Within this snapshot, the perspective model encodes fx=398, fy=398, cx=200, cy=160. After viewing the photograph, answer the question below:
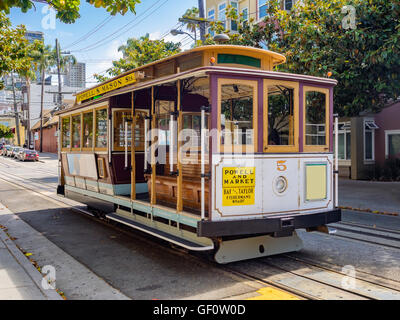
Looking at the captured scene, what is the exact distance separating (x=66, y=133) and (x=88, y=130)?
1980 millimetres

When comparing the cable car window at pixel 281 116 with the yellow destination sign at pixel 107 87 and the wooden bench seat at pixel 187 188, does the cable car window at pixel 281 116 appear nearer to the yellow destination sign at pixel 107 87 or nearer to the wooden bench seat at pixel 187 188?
the wooden bench seat at pixel 187 188

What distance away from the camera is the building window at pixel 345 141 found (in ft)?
65.7

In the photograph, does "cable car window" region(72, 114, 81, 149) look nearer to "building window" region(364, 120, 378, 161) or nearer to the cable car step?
the cable car step

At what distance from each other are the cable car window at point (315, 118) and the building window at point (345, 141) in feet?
46.9

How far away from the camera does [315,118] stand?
6.60 metres

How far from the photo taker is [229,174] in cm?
548

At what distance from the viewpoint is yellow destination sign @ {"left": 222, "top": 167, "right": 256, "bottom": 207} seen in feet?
17.9

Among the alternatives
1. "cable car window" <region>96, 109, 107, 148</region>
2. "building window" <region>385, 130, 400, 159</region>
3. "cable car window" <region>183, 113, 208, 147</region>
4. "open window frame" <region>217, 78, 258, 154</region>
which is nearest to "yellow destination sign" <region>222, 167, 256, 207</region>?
"open window frame" <region>217, 78, 258, 154</region>

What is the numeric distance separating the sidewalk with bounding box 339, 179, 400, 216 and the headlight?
6.15m

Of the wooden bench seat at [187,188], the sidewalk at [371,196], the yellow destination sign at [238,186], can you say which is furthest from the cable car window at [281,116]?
the sidewalk at [371,196]

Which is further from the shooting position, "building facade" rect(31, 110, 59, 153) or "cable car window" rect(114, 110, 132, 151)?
"building facade" rect(31, 110, 59, 153)
